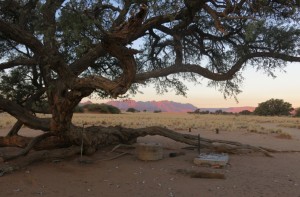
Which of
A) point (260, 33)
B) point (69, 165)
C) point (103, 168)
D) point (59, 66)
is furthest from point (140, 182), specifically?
point (260, 33)

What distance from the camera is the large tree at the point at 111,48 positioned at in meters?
8.66

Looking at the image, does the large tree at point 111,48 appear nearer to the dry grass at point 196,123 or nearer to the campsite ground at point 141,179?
the campsite ground at point 141,179

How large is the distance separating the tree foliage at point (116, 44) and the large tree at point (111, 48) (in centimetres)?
3

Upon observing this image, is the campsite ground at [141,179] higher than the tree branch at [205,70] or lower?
lower

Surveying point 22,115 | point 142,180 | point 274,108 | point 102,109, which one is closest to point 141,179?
point 142,180

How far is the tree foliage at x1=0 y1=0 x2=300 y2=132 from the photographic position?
8456mm

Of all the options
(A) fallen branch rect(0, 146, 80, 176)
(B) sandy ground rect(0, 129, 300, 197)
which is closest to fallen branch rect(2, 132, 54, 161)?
(A) fallen branch rect(0, 146, 80, 176)

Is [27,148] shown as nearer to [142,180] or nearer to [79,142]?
[79,142]

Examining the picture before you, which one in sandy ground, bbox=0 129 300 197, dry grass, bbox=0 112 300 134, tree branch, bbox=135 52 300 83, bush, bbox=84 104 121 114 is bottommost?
sandy ground, bbox=0 129 300 197

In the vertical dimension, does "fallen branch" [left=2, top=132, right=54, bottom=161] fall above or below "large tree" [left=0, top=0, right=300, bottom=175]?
below

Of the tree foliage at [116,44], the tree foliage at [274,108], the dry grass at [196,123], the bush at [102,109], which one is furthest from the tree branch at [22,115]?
the tree foliage at [274,108]

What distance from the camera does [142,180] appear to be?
1013 cm

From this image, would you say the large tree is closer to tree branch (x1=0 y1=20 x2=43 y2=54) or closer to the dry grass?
tree branch (x1=0 y1=20 x2=43 y2=54)

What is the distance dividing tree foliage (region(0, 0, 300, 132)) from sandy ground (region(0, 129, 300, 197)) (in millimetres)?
1356
